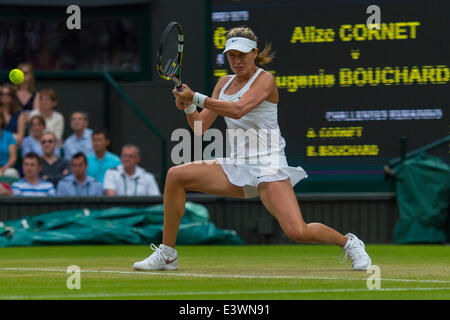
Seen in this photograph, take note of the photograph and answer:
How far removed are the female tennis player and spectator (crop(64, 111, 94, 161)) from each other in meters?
5.65

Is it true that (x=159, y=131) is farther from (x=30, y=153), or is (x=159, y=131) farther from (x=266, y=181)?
(x=266, y=181)

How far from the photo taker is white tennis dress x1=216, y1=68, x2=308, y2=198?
23.7 feet

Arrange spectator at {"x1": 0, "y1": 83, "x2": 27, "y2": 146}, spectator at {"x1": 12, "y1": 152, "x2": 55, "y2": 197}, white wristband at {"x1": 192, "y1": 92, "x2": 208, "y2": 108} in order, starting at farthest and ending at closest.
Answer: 1. spectator at {"x1": 0, "y1": 83, "x2": 27, "y2": 146}
2. spectator at {"x1": 12, "y1": 152, "x2": 55, "y2": 197}
3. white wristband at {"x1": 192, "y1": 92, "x2": 208, "y2": 108}

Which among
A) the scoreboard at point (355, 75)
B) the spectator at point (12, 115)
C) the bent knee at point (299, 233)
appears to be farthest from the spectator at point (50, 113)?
the bent knee at point (299, 233)

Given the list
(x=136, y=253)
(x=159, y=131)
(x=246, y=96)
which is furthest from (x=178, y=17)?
Answer: (x=246, y=96)

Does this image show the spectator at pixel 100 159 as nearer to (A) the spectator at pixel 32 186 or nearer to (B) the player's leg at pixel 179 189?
(A) the spectator at pixel 32 186

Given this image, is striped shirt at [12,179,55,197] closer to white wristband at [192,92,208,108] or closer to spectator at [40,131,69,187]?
spectator at [40,131,69,187]

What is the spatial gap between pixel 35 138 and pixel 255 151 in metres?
5.94

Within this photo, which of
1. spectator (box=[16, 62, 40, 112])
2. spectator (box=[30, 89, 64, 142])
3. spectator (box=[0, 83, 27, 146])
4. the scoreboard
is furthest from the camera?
spectator (box=[16, 62, 40, 112])

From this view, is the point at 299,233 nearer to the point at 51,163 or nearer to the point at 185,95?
the point at 185,95

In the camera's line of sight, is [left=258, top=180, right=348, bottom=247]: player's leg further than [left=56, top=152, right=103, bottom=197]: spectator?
No

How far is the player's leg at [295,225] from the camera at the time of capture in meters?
7.05

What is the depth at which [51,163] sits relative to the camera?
12.4m

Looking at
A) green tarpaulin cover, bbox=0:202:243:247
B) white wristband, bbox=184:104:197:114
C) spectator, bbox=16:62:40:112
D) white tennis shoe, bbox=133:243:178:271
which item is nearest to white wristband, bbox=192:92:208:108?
white wristband, bbox=184:104:197:114
